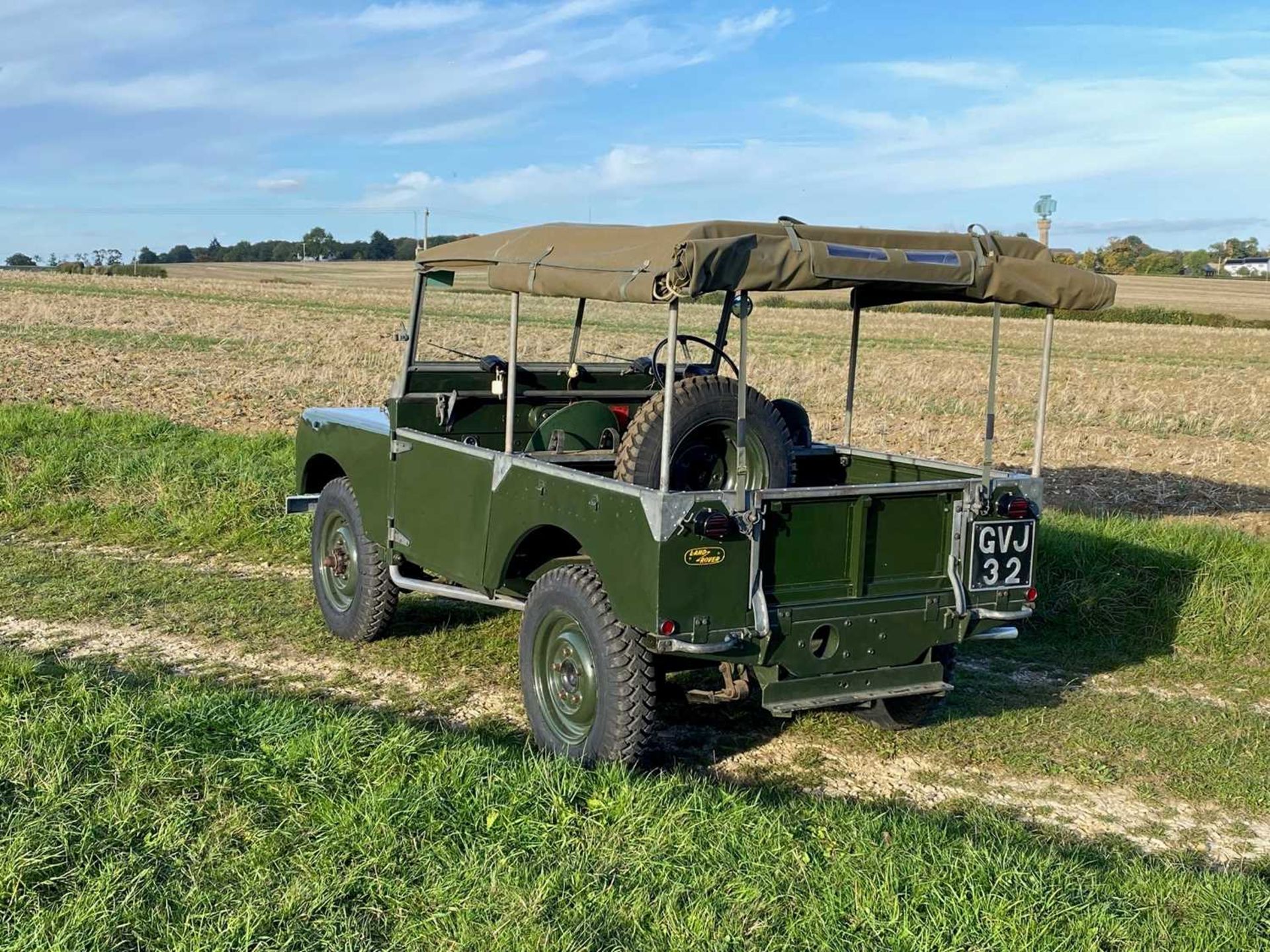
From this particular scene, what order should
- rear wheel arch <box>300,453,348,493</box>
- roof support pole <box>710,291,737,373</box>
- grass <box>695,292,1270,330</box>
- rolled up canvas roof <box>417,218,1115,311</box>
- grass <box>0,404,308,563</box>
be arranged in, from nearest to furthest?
rolled up canvas roof <box>417,218,1115,311</box>, roof support pole <box>710,291,737,373</box>, rear wheel arch <box>300,453,348,493</box>, grass <box>0,404,308,563</box>, grass <box>695,292,1270,330</box>

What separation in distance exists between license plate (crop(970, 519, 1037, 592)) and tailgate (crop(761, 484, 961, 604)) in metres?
0.13

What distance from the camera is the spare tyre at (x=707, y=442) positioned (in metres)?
4.95

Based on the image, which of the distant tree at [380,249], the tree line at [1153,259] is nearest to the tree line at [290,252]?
the distant tree at [380,249]

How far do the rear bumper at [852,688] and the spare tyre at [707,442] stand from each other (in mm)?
811

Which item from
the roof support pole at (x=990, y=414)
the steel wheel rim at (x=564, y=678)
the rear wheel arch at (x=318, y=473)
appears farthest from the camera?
the rear wheel arch at (x=318, y=473)

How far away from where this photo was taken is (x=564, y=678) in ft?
16.7

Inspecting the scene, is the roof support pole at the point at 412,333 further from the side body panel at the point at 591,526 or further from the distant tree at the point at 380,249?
the distant tree at the point at 380,249

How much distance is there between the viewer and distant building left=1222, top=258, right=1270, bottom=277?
285 ft

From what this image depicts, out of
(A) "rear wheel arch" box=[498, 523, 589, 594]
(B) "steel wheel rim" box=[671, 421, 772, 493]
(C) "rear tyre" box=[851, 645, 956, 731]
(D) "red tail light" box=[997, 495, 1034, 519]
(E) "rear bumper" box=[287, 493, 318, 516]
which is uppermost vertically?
(B) "steel wheel rim" box=[671, 421, 772, 493]

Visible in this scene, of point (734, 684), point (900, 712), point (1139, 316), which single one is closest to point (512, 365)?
point (734, 684)

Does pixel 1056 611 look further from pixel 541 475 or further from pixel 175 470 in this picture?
pixel 175 470

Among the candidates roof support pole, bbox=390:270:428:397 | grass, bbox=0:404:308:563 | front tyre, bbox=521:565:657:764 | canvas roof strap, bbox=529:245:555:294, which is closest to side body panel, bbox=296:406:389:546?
roof support pole, bbox=390:270:428:397

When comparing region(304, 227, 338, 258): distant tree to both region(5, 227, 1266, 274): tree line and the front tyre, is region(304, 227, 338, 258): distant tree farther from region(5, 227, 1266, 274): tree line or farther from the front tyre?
the front tyre

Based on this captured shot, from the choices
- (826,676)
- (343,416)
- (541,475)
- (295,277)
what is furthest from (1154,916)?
(295,277)
